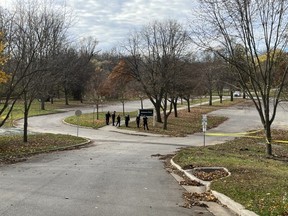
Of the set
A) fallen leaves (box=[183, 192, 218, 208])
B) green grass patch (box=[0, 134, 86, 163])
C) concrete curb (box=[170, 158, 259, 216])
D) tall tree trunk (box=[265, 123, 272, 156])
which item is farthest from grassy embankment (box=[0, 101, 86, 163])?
tall tree trunk (box=[265, 123, 272, 156])

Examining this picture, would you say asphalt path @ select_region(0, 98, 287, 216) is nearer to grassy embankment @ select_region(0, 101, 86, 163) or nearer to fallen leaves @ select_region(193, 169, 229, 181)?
fallen leaves @ select_region(193, 169, 229, 181)

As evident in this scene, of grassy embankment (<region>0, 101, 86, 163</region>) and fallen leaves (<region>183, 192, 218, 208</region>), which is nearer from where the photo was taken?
fallen leaves (<region>183, 192, 218, 208</region>)

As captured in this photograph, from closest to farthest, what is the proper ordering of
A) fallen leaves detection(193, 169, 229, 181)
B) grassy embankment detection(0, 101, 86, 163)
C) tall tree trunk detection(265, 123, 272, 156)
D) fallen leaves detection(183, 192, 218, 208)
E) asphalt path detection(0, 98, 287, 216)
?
1. asphalt path detection(0, 98, 287, 216)
2. fallen leaves detection(183, 192, 218, 208)
3. fallen leaves detection(193, 169, 229, 181)
4. tall tree trunk detection(265, 123, 272, 156)
5. grassy embankment detection(0, 101, 86, 163)

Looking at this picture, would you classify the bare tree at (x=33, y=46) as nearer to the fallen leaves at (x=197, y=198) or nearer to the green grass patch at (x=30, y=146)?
the green grass patch at (x=30, y=146)

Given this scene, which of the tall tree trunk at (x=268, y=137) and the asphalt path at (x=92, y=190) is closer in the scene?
the asphalt path at (x=92, y=190)

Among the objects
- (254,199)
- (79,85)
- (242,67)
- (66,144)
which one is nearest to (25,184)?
(254,199)

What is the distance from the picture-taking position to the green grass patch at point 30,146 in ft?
63.7

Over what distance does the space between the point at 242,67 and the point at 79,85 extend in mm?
70132

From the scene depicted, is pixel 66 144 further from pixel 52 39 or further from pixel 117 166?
pixel 117 166

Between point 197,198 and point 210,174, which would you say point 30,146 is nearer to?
point 210,174

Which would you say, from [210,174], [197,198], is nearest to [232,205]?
[197,198]

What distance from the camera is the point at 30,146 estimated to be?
2358cm

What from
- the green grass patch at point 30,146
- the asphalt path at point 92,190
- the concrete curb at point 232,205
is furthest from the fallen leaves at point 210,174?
the green grass patch at point 30,146

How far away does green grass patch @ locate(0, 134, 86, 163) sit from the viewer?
63.7 ft
